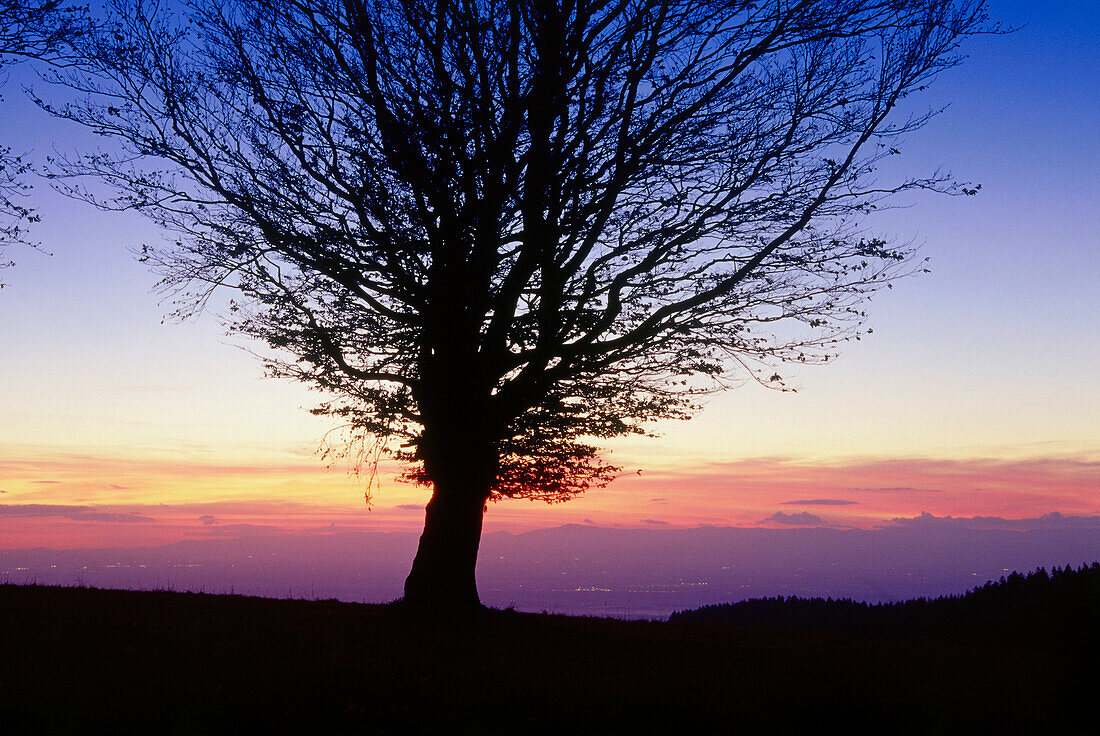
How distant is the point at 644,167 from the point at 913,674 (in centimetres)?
1015

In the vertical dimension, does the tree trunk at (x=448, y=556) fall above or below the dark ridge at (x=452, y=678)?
above

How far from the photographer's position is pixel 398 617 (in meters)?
15.7

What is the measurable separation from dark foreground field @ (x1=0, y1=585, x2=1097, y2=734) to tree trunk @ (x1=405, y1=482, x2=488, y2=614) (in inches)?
21.1

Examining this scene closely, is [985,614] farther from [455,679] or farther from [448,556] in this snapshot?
[455,679]

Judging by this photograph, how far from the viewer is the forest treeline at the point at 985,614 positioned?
2166cm

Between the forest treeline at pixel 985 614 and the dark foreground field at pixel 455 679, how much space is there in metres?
5.91

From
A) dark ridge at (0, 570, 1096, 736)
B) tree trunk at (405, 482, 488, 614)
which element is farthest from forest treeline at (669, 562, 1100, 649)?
tree trunk at (405, 482, 488, 614)

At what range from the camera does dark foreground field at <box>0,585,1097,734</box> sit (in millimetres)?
9656

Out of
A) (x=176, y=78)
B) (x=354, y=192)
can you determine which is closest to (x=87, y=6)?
(x=176, y=78)

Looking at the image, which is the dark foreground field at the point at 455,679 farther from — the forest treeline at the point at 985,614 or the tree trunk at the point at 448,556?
the forest treeline at the point at 985,614

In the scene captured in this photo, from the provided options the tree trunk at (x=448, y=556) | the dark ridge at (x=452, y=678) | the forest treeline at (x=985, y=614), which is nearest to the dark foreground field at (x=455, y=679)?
the dark ridge at (x=452, y=678)

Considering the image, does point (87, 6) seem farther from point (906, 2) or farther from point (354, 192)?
point (906, 2)

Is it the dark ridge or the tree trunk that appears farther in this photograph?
the tree trunk

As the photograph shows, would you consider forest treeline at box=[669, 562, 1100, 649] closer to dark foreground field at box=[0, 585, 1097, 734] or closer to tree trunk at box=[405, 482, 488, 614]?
dark foreground field at box=[0, 585, 1097, 734]
